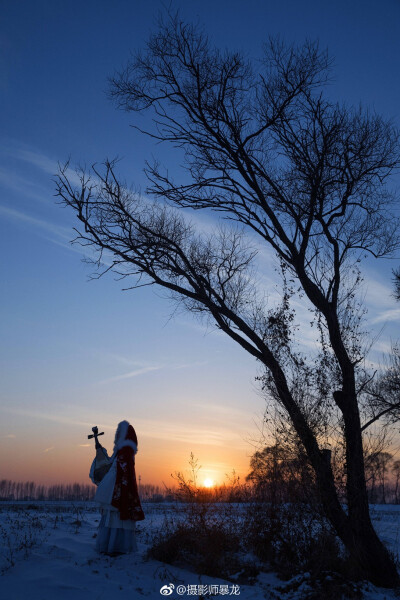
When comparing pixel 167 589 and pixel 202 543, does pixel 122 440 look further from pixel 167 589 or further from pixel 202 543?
pixel 167 589

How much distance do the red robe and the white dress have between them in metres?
0.10

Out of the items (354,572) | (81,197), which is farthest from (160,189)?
(354,572)

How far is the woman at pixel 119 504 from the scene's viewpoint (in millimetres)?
8547

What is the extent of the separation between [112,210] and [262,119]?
368 cm

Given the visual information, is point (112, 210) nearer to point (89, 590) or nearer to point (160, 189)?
point (160, 189)

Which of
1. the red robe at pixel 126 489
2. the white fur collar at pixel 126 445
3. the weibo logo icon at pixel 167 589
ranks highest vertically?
the white fur collar at pixel 126 445

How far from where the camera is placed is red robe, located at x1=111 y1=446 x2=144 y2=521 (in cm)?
869

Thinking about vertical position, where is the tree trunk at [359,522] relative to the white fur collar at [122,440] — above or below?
below

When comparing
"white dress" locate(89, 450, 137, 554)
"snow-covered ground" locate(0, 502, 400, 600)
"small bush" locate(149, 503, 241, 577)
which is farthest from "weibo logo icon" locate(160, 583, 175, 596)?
"white dress" locate(89, 450, 137, 554)

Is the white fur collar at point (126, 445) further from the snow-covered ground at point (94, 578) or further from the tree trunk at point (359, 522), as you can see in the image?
the tree trunk at point (359, 522)

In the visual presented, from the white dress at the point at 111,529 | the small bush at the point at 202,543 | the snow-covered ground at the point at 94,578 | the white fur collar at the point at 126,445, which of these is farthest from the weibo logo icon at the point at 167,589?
the white fur collar at the point at 126,445

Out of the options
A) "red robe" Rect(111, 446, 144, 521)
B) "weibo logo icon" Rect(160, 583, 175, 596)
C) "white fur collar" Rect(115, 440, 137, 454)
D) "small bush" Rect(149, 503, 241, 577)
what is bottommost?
"weibo logo icon" Rect(160, 583, 175, 596)

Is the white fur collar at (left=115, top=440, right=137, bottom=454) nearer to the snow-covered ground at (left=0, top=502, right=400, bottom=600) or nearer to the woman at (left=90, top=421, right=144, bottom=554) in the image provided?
the woman at (left=90, top=421, right=144, bottom=554)

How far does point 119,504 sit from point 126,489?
0.30 metres
